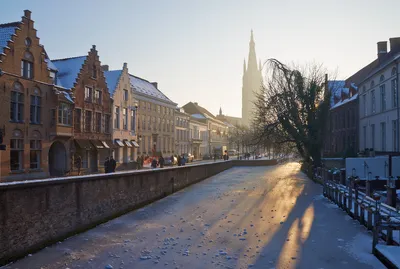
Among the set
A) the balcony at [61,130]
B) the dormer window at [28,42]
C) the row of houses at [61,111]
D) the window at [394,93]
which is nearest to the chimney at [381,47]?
the window at [394,93]

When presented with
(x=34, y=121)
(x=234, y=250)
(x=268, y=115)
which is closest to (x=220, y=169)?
(x=268, y=115)

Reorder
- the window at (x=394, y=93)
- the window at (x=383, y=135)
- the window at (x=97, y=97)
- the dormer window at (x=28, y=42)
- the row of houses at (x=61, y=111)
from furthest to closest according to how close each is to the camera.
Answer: the window at (x=97, y=97) < the window at (x=383, y=135) < the window at (x=394, y=93) < the dormer window at (x=28, y=42) < the row of houses at (x=61, y=111)

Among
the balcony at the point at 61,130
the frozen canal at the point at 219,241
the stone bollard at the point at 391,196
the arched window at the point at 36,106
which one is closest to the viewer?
the frozen canal at the point at 219,241

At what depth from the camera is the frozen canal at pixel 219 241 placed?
8.20 metres

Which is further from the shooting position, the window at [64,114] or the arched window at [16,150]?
the window at [64,114]

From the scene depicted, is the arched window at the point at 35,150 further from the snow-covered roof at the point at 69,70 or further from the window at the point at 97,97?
the window at the point at 97,97

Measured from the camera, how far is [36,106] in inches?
1174

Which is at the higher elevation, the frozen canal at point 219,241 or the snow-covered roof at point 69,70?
the snow-covered roof at point 69,70

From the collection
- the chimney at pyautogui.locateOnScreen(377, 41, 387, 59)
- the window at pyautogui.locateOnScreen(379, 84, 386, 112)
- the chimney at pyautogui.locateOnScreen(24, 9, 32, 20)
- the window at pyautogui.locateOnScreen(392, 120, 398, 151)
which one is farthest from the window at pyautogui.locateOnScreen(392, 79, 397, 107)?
the chimney at pyautogui.locateOnScreen(24, 9, 32, 20)

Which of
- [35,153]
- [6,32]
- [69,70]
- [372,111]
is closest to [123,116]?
[69,70]

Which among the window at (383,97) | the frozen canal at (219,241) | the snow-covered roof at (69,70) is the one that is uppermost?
the snow-covered roof at (69,70)

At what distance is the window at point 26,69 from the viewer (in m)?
28.6

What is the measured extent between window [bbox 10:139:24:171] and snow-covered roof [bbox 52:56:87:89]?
8.99 meters

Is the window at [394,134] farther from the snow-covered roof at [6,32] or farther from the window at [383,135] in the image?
the snow-covered roof at [6,32]
